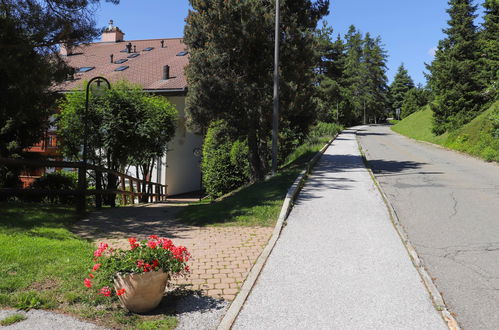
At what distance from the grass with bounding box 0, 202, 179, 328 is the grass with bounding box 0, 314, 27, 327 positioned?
0.22 m

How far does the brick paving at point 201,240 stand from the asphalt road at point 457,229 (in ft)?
8.18

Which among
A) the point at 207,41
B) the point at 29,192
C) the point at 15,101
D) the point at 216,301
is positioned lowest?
the point at 216,301

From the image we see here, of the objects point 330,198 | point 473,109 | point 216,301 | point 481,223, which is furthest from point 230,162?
point 473,109

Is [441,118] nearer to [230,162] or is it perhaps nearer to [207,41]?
[230,162]

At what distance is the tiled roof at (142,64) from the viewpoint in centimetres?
2302

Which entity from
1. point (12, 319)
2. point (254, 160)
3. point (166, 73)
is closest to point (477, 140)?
point (254, 160)

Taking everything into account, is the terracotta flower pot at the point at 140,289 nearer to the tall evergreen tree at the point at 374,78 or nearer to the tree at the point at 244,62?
the tree at the point at 244,62

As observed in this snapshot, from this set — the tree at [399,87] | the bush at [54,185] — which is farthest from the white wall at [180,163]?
the tree at [399,87]

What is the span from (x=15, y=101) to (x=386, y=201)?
877cm

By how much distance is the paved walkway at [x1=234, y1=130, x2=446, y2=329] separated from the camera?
4.08 meters

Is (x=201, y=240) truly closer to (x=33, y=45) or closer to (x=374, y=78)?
(x=33, y=45)

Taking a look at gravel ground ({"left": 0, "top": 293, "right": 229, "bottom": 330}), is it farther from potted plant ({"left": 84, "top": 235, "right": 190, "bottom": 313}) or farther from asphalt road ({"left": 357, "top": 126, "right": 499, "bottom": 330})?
asphalt road ({"left": 357, "top": 126, "right": 499, "bottom": 330})

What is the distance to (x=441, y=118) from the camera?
3381 cm

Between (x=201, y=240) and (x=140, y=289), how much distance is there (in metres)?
2.97
